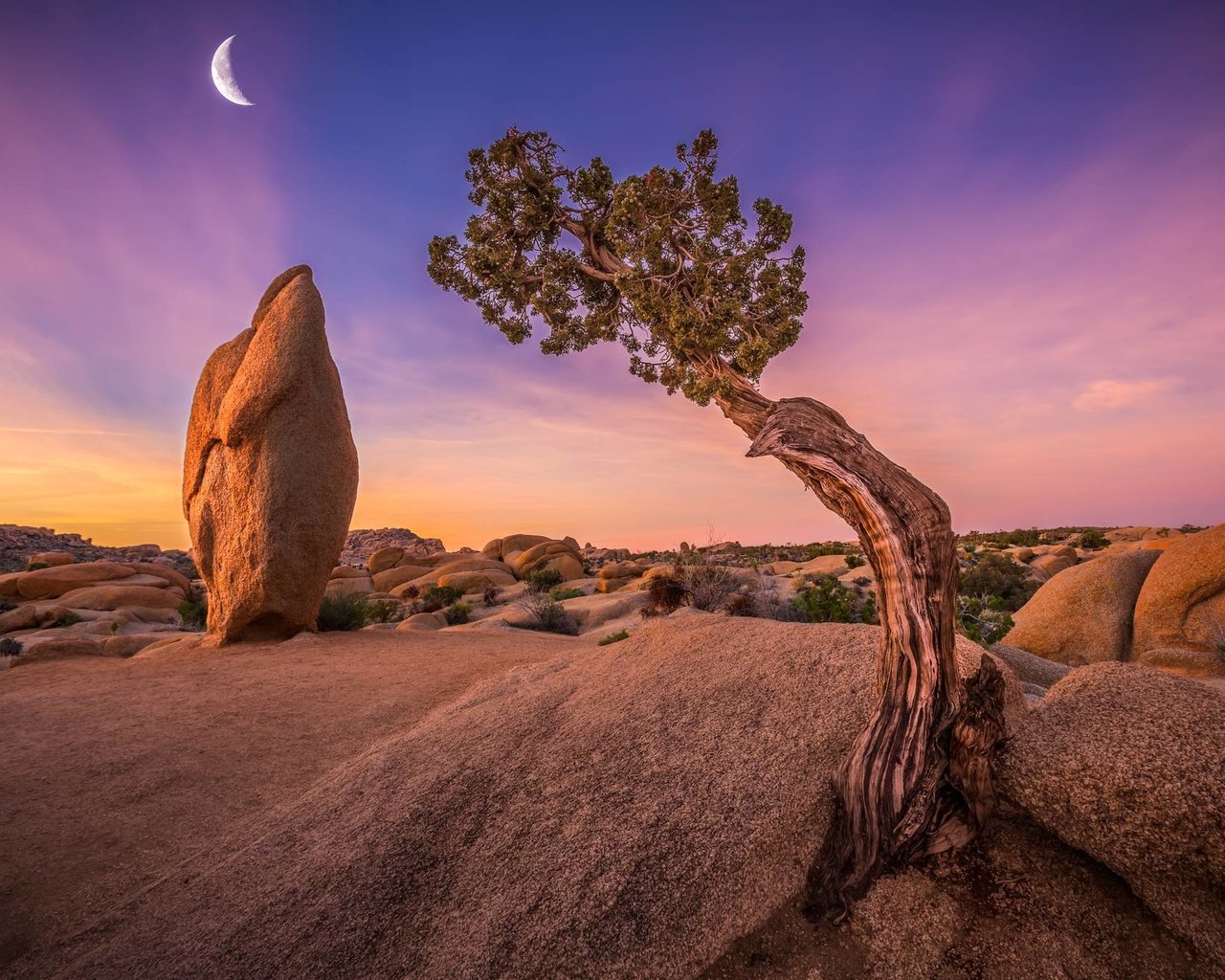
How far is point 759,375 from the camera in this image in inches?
179

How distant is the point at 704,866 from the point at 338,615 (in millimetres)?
12273

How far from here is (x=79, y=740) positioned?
6137 mm

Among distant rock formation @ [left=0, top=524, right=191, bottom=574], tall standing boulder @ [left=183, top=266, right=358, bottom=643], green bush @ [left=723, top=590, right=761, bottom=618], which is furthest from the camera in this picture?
distant rock formation @ [left=0, top=524, right=191, bottom=574]

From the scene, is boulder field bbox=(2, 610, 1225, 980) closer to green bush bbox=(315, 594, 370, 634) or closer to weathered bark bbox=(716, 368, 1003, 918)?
weathered bark bbox=(716, 368, 1003, 918)

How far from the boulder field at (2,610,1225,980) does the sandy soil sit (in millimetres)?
477

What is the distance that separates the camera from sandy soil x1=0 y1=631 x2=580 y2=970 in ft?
13.2

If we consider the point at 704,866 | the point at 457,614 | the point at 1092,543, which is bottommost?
the point at 457,614

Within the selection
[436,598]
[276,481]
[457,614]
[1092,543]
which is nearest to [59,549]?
Result: [436,598]

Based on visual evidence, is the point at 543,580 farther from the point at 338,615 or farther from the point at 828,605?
the point at 828,605

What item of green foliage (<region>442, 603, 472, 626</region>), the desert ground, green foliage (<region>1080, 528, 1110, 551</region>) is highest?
green foliage (<region>1080, 528, 1110, 551</region>)

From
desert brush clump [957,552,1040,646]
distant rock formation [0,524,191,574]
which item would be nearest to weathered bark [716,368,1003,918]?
desert brush clump [957,552,1040,646]

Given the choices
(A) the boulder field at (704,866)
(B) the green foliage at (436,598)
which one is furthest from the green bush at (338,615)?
(A) the boulder field at (704,866)

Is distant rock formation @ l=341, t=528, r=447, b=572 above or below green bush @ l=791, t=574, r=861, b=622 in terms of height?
above

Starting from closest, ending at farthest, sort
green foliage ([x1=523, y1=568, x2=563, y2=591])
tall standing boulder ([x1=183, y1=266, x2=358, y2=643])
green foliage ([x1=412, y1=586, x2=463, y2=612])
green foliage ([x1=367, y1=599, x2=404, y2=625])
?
1. tall standing boulder ([x1=183, y1=266, x2=358, y2=643])
2. green foliage ([x1=367, y1=599, x2=404, y2=625])
3. green foliage ([x1=412, y1=586, x2=463, y2=612])
4. green foliage ([x1=523, y1=568, x2=563, y2=591])
